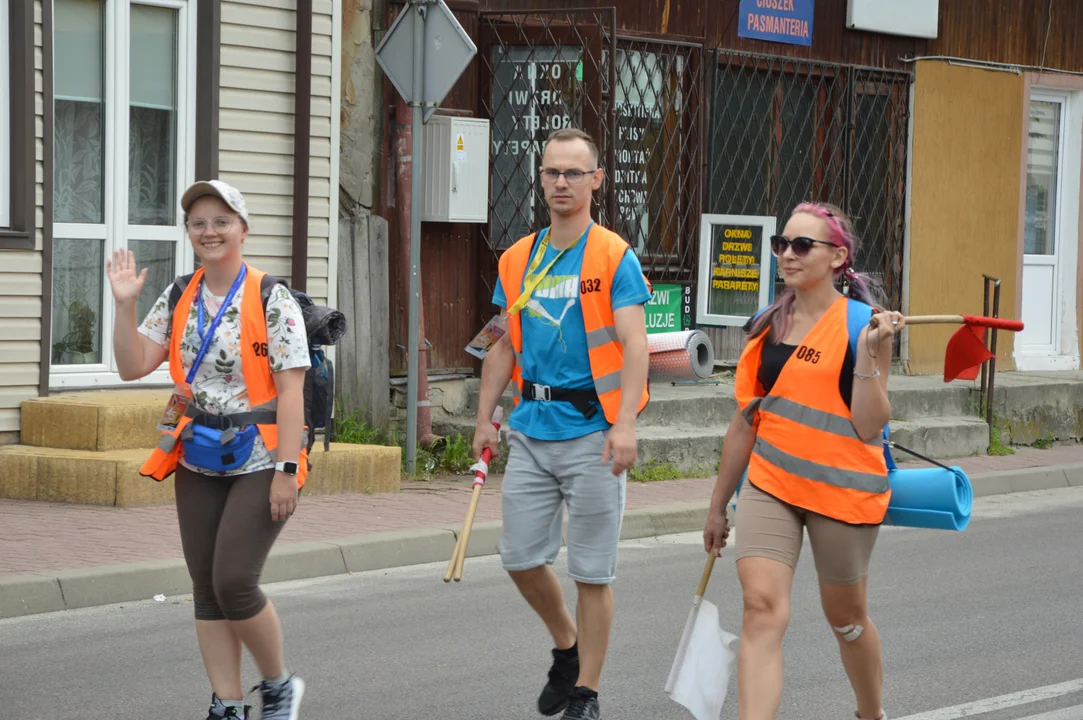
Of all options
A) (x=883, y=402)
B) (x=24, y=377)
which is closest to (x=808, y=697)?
(x=883, y=402)

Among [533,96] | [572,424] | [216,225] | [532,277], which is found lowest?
[572,424]

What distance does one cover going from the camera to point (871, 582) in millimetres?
8711

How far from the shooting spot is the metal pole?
1089cm

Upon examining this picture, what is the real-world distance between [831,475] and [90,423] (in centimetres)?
642

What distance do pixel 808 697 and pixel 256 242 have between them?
21.1 ft

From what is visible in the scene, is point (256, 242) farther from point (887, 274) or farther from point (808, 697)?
point (887, 274)

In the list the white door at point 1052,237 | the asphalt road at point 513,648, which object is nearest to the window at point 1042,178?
Result: the white door at point 1052,237

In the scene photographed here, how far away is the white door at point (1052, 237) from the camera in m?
17.8

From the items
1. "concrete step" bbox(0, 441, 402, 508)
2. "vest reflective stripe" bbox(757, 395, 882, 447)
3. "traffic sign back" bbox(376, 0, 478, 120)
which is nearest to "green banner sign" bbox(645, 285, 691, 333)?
"traffic sign back" bbox(376, 0, 478, 120)

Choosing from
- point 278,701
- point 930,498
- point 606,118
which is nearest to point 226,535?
point 278,701

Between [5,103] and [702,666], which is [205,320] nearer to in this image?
[702,666]

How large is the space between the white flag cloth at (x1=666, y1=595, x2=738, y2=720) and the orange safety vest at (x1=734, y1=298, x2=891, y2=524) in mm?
462

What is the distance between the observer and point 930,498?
4.73 meters

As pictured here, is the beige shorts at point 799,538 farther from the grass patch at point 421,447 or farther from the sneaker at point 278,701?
the grass patch at point 421,447
